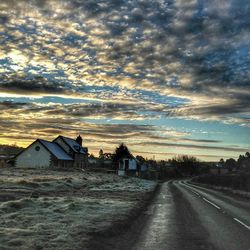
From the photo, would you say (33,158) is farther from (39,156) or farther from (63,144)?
(63,144)

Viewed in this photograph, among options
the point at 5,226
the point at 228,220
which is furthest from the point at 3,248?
the point at 228,220

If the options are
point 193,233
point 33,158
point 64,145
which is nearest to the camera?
point 193,233

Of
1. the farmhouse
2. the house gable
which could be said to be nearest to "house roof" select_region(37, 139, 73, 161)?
the farmhouse

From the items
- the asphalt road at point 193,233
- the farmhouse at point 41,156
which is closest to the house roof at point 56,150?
the farmhouse at point 41,156

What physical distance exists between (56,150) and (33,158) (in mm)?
6314

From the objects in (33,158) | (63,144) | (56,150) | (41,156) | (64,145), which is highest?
(63,144)

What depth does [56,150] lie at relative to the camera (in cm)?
9012

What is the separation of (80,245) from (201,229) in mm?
5255

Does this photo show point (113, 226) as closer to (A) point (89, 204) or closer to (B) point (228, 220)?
(B) point (228, 220)

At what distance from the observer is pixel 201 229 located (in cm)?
1378

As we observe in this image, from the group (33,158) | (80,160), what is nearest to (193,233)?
(33,158)

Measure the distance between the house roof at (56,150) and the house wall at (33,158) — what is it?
79 centimetres

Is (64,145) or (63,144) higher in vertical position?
(63,144)

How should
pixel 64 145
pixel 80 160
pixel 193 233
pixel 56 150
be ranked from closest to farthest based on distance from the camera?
pixel 193 233, pixel 56 150, pixel 64 145, pixel 80 160
